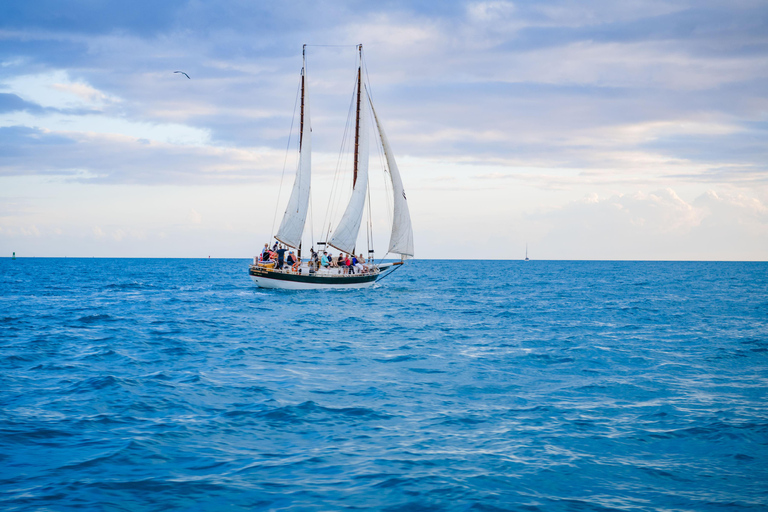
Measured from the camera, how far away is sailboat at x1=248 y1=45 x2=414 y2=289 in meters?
47.2

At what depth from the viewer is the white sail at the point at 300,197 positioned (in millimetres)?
48938

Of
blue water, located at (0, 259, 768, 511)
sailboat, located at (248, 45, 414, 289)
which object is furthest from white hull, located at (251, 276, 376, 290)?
blue water, located at (0, 259, 768, 511)

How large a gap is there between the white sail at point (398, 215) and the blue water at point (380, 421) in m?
23.8

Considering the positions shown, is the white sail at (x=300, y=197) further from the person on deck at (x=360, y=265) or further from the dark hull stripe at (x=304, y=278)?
the person on deck at (x=360, y=265)

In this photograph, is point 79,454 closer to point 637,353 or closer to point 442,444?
point 442,444

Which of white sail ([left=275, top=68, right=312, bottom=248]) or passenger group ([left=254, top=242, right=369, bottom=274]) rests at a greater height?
white sail ([left=275, top=68, right=312, bottom=248])

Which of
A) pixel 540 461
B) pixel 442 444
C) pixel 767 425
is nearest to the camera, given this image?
pixel 540 461

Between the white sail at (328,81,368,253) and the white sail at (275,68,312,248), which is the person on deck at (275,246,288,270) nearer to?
the white sail at (275,68,312,248)

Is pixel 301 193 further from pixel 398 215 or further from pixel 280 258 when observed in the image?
pixel 398 215

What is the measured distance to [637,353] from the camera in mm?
20766

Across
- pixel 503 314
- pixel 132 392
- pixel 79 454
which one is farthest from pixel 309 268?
pixel 79 454

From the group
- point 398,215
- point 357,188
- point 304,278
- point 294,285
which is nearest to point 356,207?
point 357,188

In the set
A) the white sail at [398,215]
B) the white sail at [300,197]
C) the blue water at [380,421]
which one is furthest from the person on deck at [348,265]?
the blue water at [380,421]

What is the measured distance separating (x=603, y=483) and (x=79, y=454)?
842 centimetres
